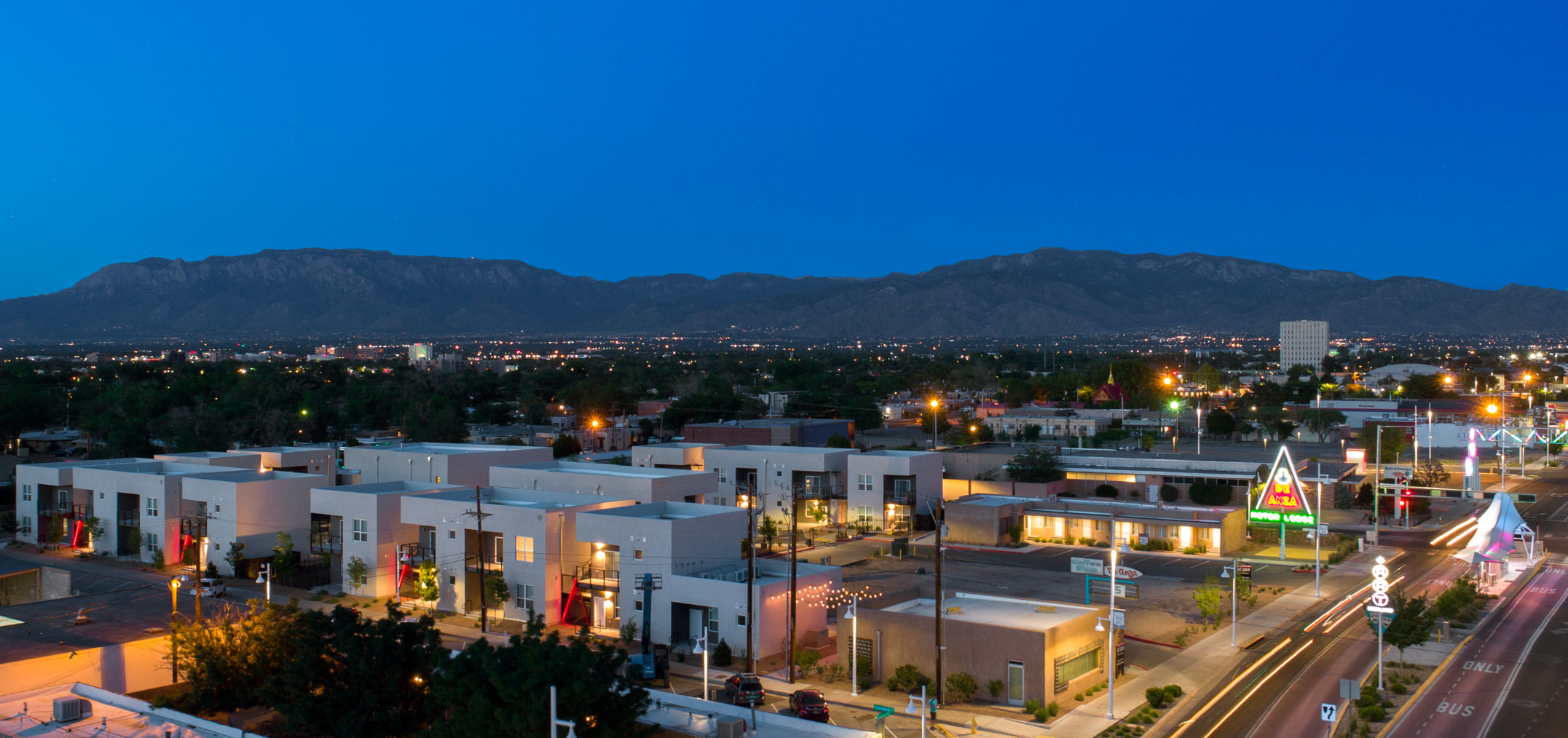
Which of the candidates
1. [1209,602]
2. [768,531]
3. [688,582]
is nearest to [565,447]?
[768,531]

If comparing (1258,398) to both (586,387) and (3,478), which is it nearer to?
(586,387)

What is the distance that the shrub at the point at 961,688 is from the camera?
2647 cm

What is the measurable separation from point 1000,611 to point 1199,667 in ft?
17.4

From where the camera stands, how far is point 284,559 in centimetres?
4100

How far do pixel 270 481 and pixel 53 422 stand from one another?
216 ft

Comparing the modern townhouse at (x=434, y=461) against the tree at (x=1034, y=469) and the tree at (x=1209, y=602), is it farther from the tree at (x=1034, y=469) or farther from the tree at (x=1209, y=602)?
the tree at (x=1209, y=602)

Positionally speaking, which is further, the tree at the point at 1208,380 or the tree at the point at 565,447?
the tree at the point at 1208,380

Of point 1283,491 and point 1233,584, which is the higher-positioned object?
point 1283,491

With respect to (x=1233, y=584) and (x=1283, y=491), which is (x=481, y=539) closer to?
(x=1233, y=584)

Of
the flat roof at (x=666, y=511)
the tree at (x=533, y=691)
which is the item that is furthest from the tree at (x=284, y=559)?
the tree at (x=533, y=691)

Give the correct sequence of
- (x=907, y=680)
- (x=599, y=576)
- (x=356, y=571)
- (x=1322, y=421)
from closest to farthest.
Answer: (x=907, y=680) → (x=599, y=576) → (x=356, y=571) → (x=1322, y=421)

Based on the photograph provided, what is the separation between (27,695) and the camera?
2405 centimetres

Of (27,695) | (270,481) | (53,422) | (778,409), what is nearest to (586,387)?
(778,409)

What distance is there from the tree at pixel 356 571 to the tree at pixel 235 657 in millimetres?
13539
